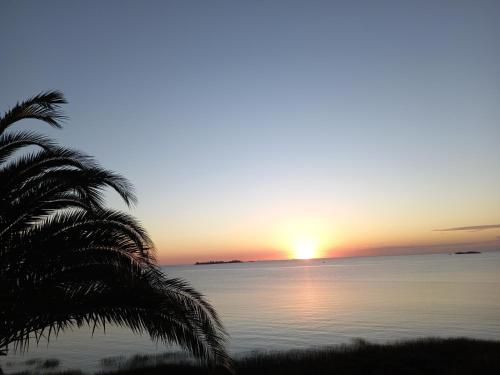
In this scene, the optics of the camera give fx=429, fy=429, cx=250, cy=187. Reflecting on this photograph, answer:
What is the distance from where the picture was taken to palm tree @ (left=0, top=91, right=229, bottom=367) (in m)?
7.23

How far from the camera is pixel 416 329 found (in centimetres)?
2872

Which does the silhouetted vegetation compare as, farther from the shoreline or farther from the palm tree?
the palm tree

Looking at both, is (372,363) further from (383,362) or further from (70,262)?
(70,262)

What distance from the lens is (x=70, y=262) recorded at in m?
7.77

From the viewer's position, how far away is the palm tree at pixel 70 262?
723 centimetres

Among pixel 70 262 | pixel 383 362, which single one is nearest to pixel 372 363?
pixel 383 362

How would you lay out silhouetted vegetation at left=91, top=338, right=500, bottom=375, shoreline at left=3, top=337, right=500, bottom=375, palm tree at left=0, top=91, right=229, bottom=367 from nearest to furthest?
palm tree at left=0, top=91, right=229, bottom=367
silhouetted vegetation at left=91, top=338, right=500, bottom=375
shoreline at left=3, top=337, right=500, bottom=375

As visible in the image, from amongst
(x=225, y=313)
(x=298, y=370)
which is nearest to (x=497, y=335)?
(x=298, y=370)

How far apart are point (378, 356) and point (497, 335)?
12.3 m

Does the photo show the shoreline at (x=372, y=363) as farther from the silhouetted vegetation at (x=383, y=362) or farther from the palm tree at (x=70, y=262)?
the palm tree at (x=70, y=262)

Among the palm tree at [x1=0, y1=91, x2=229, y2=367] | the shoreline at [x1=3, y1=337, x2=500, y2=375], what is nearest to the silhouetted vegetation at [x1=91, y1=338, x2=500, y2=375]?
the shoreline at [x1=3, y1=337, x2=500, y2=375]

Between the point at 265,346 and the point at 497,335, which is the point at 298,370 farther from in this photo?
the point at 497,335

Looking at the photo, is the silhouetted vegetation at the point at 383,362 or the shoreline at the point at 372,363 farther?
the shoreline at the point at 372,363

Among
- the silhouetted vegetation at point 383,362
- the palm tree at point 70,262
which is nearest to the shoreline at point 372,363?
the silhouetted vegetation at point 383,362
